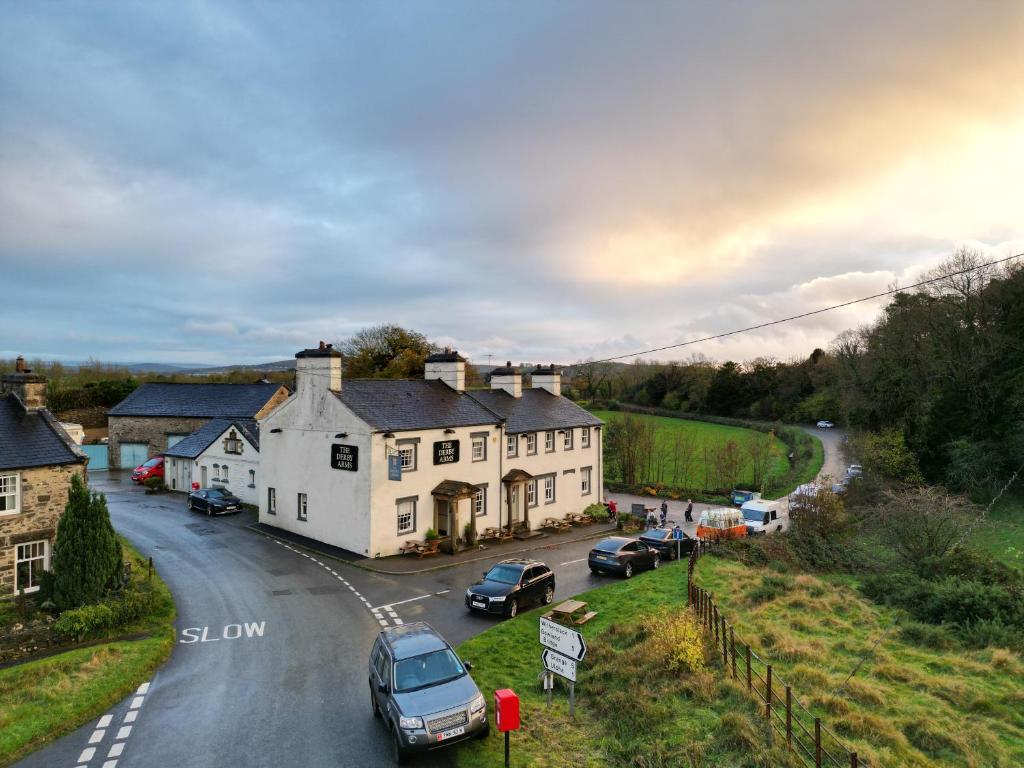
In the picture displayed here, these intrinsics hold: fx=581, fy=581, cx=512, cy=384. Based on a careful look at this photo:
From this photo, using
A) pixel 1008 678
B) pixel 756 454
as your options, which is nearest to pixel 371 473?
pixel 1008 678

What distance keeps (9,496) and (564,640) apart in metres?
19.5

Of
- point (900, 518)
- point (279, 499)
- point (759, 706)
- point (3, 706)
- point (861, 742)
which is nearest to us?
point (861, 742)

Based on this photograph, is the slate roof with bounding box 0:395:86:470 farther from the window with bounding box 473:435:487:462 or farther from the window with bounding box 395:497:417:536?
the window with bounding box 473:435:487:462

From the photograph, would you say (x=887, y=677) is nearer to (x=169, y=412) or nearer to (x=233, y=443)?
(x=233, y=443)

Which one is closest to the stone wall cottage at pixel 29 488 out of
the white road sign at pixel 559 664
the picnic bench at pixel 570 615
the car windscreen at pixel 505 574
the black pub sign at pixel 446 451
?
the black pub sign at pixel 446 451

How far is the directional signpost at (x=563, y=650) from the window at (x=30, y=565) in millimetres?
18012

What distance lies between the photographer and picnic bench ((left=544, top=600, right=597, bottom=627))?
17625 mm

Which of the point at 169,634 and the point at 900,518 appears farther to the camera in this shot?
the point at 900,518

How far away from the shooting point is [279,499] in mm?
30672

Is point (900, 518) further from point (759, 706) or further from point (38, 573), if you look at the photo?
point (38, 573)

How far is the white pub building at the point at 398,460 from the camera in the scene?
26.2 m

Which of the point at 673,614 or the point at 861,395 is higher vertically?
the point at 861,395

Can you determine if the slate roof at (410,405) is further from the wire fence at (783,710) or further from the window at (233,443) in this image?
the wire fence at (783,710)

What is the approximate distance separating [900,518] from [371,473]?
858 inches
